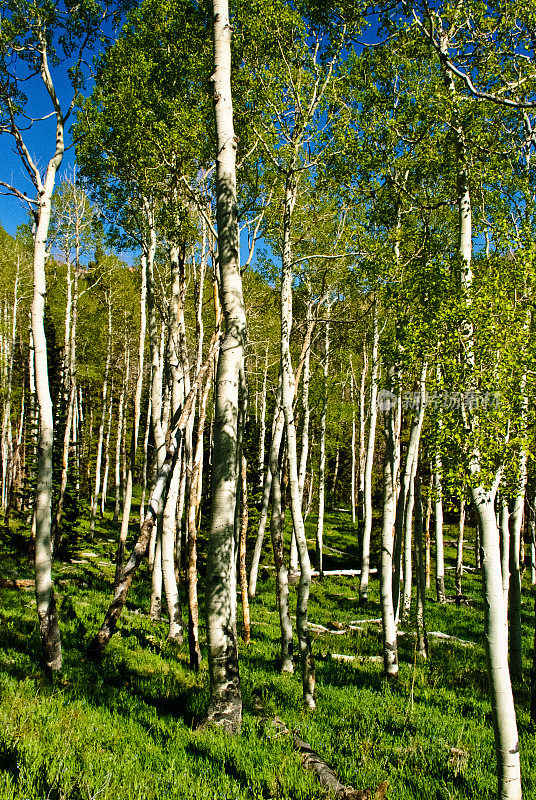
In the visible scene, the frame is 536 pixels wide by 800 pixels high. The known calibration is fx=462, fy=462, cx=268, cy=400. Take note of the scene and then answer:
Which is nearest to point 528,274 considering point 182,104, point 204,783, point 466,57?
point 466,57

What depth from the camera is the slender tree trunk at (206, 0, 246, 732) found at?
4.88 meters

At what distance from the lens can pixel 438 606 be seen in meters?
15.4

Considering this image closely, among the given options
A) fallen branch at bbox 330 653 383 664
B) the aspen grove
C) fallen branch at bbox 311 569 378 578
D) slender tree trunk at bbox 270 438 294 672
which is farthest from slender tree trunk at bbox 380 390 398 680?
fallen branch at bbox 311 569 378 578

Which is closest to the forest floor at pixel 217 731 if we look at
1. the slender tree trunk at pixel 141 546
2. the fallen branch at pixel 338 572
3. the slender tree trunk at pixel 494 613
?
the slender tree trunk at pixel 141 546

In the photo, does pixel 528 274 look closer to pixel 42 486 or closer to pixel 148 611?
pixel 42 486

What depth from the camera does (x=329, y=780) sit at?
406cm

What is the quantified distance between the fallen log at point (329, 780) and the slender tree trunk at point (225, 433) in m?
0.74

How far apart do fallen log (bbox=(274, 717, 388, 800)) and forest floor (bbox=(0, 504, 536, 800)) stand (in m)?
0.11

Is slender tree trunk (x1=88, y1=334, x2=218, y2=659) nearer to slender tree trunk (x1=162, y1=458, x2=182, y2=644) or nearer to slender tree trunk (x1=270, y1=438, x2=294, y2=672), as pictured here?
slender tree trunk (x1=162, y1=458, x2=182, y2=644)

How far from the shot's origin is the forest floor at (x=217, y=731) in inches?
149

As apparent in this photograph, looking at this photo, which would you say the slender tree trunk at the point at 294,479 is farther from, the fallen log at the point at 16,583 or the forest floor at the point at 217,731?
the fallen log at the point at 16,583

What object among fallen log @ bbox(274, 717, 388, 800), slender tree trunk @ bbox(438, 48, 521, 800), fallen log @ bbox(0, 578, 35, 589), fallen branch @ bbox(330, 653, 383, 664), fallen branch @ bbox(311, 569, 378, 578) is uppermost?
slender tree trunk @ bbox(438, 48, 521, 800)

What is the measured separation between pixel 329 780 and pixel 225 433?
10.9ft

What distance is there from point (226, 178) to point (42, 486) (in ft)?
15.2
